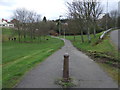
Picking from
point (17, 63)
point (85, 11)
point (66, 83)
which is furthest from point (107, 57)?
point (85, 11)

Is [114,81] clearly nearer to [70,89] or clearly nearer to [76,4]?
[70,89]

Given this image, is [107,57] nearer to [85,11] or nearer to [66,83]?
[66,83]

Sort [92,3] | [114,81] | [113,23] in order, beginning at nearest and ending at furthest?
[114,81]
[92,3]
[113,23]

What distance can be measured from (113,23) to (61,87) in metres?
56.3

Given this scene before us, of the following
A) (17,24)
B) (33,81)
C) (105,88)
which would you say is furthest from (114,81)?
(17,24)

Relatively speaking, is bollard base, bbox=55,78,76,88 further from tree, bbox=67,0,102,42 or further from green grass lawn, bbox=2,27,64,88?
tree, bbox=67,0,102,42

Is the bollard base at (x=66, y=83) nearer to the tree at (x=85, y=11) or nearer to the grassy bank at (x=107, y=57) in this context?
the grassy bank at (x=107, y=57)

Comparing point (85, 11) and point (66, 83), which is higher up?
point (85, 11)

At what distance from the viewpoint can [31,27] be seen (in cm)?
5903

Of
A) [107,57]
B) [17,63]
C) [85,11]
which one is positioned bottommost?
[17,63]

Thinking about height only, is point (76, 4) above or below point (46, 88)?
above

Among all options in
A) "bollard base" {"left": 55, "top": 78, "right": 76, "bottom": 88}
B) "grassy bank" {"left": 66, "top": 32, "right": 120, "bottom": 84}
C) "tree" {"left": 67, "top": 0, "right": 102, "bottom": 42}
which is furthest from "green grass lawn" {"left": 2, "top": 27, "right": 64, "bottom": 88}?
"tree" {"left": 67, "top": 0, "right": 102, "bottom": 42}

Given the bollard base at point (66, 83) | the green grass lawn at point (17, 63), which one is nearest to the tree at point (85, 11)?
the green grass lawn at point (17, 63)

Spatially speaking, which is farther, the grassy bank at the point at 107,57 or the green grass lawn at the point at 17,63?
the grassy bank at the point at 107,57
